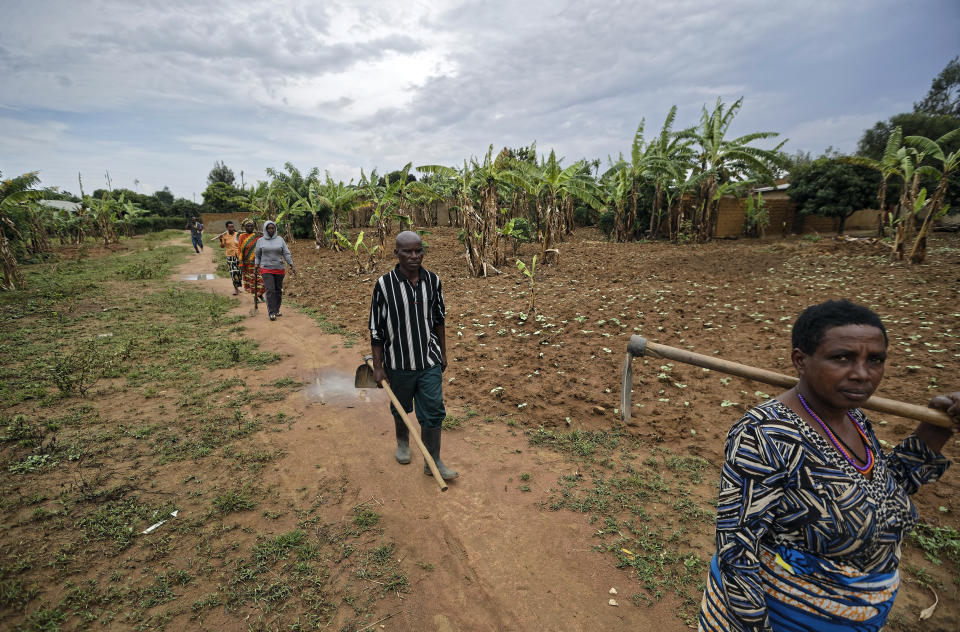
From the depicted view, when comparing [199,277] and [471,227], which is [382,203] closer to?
[471,227]

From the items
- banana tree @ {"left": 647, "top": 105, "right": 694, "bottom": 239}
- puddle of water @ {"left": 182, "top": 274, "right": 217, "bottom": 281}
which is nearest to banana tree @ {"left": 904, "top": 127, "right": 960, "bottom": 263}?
banana tree @ {"left": 647, "top": 105, "right": 694, "bottom": 239}

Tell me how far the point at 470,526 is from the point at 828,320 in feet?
8.40

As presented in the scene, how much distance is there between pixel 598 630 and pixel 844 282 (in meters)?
9.33

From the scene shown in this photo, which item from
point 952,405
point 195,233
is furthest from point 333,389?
point 195,233

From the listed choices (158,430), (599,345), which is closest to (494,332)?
(599,345)

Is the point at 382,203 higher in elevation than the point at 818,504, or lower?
higher

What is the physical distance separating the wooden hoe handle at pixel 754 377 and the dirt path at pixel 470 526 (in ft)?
3.62

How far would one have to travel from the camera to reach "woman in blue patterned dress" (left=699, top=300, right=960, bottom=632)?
4.09 ft

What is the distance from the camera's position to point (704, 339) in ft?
19.0

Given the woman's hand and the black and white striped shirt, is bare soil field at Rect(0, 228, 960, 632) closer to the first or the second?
the black and white striped shirt

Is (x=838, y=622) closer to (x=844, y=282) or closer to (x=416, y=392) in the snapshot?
(x=416, y=392)

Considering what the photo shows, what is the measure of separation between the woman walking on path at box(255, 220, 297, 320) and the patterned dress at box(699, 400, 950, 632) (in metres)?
7.79

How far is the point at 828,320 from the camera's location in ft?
4.40

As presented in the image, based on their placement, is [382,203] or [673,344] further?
[382,203]
